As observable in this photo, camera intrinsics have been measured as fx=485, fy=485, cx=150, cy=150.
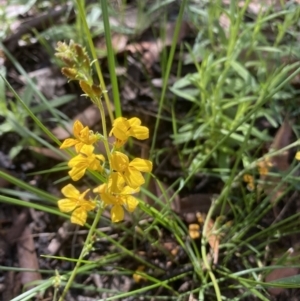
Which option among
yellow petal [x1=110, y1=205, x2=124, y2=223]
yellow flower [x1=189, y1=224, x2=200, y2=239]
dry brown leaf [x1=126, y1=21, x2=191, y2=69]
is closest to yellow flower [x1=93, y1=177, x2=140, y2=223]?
yellow petal [x1=110, y1=205, x2=124, y2=223]

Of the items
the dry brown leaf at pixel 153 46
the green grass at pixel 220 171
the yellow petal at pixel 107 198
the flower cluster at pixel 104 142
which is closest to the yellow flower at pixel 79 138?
the flower cluster at pixel 104 142

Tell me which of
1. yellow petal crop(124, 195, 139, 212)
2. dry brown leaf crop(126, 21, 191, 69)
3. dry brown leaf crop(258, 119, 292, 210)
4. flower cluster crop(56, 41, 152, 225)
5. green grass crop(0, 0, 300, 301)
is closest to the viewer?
flower cluster crop(56, 41, 152, 225)

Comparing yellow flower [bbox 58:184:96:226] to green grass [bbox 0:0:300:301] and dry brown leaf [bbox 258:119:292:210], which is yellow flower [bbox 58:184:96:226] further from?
dry brown leaf [bbox 258:119:292:210]

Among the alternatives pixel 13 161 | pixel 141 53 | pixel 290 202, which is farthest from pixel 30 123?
pixel 290 202

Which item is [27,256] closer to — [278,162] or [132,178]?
[132,178]

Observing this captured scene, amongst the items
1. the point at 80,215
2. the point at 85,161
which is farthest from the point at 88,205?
the point at 85,161

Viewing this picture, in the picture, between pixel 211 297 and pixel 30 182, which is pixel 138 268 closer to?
pixel 211 297
